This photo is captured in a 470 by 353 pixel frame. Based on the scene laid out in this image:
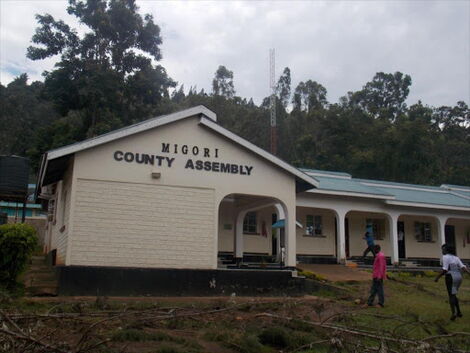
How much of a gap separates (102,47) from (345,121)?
22.7 metres

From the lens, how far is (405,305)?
13844 millimetres

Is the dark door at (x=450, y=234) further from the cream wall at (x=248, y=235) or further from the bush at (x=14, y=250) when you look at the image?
the bush at (x=14, y=250)

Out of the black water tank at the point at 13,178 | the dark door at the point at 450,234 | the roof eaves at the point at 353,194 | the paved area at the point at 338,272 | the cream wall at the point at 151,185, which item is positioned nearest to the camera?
the cream wall at the point at 151,185

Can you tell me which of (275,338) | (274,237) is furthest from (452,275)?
(274,237)

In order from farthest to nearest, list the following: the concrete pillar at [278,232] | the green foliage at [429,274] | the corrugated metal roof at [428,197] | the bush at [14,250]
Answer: the corrugated metal roof at [428,197] < the green foliage at [429,274] < the concrete pillar at [278,232] < the bush at [14,250]

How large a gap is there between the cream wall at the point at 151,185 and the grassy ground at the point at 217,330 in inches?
74.3

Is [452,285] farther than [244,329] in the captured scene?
Yes

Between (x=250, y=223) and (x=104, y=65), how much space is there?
17.4m

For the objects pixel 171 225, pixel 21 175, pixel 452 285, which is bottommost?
pixel 452 285

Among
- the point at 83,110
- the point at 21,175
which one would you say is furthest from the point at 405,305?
the point at 83,110

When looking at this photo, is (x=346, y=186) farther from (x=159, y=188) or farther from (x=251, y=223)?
(x=159, y=188)

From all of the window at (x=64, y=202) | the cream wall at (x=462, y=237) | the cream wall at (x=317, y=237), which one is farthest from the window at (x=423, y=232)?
the window at (x=64, y=202)

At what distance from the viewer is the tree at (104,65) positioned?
32.6 meters

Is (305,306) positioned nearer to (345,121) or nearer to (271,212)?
(271,212)
